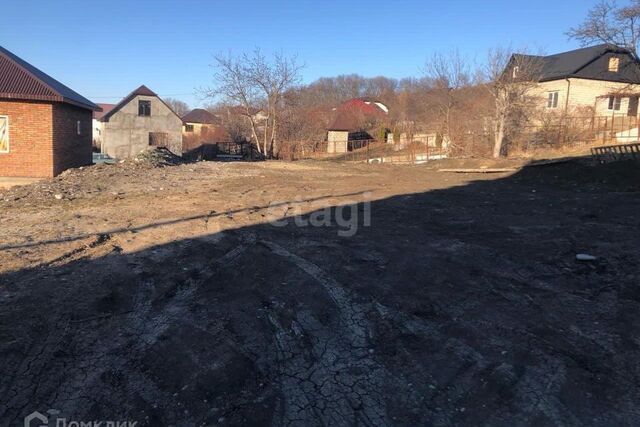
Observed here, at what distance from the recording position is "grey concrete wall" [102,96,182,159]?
4791cm

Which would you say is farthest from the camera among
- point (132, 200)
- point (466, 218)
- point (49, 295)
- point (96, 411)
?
point (132, 200)

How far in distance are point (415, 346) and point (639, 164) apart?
49.1 ft

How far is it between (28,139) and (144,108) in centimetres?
3320

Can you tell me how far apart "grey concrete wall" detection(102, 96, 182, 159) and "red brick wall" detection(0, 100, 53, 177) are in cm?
3109

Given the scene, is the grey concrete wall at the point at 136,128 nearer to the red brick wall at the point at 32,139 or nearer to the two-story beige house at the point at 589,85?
the red brick wall at the point at 32,139

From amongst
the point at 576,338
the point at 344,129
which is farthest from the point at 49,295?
the point at 344,129

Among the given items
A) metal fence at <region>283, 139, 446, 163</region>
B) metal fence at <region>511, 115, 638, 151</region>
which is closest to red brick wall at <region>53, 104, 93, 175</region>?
metal fence at <region>283, 139, 446, 163</region>

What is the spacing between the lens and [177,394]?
345 centimetres

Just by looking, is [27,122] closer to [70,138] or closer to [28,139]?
[28,139]

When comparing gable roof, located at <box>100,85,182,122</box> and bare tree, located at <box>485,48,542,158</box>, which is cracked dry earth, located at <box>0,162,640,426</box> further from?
gable roof, located at <box>100,85,182,122</box>

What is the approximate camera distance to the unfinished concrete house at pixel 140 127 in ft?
157

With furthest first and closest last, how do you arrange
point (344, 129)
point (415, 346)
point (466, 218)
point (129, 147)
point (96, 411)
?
1. point (344, 129)
2. point (129, 147)
3. point (466, 218)
4. point (415, 346)
5. point (96, 411)

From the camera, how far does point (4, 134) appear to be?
1697 centimetres

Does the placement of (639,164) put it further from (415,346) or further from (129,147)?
(129,147)
